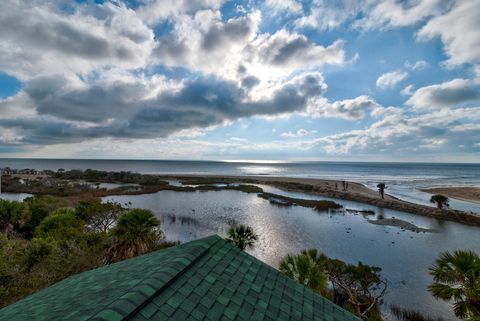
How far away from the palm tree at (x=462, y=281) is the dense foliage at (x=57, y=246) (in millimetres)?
18566

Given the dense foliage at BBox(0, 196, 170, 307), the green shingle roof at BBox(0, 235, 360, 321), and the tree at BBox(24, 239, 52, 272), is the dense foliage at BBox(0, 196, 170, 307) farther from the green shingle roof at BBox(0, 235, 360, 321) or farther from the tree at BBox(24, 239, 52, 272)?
the green shingle roof at BBox(0, 235, 360, 321)

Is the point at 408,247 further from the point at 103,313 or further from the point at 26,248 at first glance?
the point at 26,248

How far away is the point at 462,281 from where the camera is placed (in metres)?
11.4

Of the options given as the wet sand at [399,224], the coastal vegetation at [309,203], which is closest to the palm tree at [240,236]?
the wet sand at [399,224]

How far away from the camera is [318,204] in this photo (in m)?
52.8

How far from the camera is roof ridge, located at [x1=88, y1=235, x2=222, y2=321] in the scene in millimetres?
3838

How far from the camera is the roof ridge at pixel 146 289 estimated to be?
151 inches

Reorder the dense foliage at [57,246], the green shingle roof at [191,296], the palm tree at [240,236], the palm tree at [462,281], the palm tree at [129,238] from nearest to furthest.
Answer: the green shingle roof at [191,296] → the palm tree at [462,281] → the dense foliage at [57,246] → the palm tree at [129,238] → the palm tree at [240,236]

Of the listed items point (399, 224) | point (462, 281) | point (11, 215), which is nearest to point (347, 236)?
point (399, 224)

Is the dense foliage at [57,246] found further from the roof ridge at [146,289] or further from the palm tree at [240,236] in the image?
the roof ridge at [146,289]

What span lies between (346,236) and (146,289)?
3403cm

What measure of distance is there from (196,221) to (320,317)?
35447mm

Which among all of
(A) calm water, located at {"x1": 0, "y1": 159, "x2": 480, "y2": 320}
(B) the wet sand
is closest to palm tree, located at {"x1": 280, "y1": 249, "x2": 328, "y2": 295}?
(A) calm water, located at {"x1": 0, "y1": 159, "x2": 480, "y2": 320}

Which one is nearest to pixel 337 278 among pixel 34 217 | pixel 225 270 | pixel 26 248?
pixel 225 270
